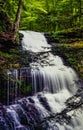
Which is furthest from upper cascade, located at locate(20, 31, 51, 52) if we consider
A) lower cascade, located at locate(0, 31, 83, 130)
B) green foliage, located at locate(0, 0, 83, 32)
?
green foliage, located at locate(0, 0, 83, 32)

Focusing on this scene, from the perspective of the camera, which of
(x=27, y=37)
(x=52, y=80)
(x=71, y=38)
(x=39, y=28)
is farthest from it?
(x=39, y=28)

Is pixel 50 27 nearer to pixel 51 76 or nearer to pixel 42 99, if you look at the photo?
pixel 51 76

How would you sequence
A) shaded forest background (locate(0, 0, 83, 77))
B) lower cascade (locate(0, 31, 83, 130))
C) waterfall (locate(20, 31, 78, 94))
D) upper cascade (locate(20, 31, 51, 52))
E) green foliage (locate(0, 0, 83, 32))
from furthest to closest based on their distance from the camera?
green foliage (locate(0, 0, 83, 32)) → upper cascade (locate(20, 31, 51, 52)) → waterfall (locate(20, 31, 78, 94)) → shaded forest background (locate(0, 0, 83, 77)) → lower cascade (locate(0, 31, 83, 130))

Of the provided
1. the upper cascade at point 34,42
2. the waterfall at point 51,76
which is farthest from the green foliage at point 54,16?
the waterfall at point 51,76

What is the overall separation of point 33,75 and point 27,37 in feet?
22.5

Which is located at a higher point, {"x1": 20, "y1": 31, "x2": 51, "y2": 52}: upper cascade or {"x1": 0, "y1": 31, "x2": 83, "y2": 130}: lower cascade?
{"x1": 20, "y1": 31, "x2": 51, "y2": 52}: upper cascade

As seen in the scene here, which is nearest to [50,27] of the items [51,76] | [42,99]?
[51,76]

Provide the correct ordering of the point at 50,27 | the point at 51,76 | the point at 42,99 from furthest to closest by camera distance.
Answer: the point at 50,27
the point at 51,76
the point at 42,99

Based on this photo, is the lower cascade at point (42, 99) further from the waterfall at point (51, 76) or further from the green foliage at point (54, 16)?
the green foliage at point (54, 16)

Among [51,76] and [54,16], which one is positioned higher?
[54,16]

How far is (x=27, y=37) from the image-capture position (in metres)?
19.2

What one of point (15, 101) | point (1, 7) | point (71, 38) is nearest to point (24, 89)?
point (15, 101)

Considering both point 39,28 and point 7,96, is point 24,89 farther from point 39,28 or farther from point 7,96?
point 39,28

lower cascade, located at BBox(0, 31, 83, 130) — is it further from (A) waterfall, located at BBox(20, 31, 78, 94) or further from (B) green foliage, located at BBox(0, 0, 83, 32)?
(B) green foliage, located at BBox(0, 0, 83, 32)
